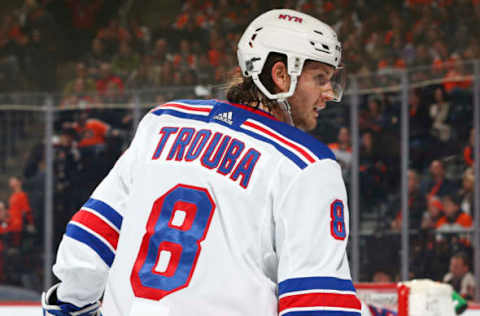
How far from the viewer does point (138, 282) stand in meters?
1.30

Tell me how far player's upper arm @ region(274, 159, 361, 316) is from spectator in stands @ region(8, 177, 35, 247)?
15.6ft

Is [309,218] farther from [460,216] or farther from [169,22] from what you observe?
[169,22]

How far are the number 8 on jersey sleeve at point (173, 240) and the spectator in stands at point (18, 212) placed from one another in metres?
4.62

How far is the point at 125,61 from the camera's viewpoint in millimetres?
9977

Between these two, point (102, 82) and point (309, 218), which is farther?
point (102, 82)

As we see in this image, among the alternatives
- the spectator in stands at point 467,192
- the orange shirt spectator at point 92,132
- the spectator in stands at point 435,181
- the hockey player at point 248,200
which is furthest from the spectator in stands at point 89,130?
the hockey player at point 248,200

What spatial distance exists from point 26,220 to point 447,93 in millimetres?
2888

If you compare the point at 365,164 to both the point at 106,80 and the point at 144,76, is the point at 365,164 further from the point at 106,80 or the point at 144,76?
the point at 106,80

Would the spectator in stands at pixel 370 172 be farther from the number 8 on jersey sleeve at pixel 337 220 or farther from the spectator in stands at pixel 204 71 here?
the number 8 on jersey sleeve at pixel 337 220

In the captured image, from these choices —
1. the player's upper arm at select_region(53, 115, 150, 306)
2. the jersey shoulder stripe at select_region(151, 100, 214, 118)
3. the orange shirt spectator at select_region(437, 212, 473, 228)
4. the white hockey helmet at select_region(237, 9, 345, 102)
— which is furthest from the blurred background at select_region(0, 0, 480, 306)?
the white hockey helmet at select_region(237, 9, 345, 102)

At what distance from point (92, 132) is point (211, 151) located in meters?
Result: 4.47

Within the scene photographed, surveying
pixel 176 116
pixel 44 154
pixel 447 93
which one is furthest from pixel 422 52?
pixel 176 116

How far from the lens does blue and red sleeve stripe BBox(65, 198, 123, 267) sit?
4.81 feet

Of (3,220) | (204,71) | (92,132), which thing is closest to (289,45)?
(92,132)
